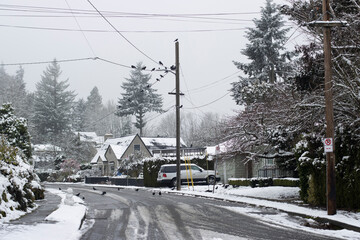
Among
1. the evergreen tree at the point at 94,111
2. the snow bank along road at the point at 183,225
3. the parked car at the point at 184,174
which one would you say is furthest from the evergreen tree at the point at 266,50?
the evergreen tree at the point at 94,111

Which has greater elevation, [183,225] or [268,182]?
[268,182]

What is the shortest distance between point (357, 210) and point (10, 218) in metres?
11.1

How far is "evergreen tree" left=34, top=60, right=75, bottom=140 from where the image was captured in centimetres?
8462

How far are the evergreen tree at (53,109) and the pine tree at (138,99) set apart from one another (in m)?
10.7

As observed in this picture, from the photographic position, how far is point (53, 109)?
8481 centimetres

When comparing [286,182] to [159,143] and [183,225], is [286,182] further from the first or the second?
[159,143]

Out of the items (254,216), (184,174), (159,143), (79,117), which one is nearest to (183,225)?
(254,216)

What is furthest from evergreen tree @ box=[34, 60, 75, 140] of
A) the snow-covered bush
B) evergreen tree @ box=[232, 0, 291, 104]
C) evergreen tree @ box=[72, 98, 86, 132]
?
the snow-covered bush

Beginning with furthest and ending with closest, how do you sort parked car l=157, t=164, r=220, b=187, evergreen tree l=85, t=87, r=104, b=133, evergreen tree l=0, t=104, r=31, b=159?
evergreen tree l=85, t=87, r=104, b=133, parked car l=157, t=164, r=220, b=187, evergreen tree l=0, t=104, r=31, b=159

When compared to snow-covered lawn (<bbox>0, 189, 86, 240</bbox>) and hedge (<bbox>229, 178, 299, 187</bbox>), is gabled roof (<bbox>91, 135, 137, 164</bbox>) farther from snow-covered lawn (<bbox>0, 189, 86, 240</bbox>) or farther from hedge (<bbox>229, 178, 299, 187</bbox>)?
snow-covered lawn (<bbox>0, 189, 86, 240</bbox>)

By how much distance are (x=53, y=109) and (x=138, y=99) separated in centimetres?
1660

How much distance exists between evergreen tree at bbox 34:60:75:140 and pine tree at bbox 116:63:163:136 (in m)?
10.7

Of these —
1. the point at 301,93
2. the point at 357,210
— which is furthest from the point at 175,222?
the point at 301,93

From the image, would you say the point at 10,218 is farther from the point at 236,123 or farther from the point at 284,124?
the point at 236,123
